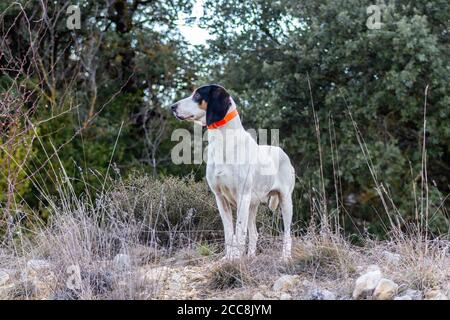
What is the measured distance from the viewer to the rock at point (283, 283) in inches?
172

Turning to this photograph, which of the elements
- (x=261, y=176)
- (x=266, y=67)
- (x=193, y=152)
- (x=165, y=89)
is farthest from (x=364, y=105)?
(x=261, y=176)

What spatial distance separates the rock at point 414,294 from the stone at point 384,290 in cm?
10

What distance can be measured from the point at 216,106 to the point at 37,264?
1697mm

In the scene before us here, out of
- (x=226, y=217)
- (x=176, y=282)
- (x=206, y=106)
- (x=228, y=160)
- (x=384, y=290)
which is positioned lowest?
(x=176, y=282)

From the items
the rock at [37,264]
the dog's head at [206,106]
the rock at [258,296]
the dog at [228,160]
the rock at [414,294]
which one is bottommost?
the rock at [258,296]

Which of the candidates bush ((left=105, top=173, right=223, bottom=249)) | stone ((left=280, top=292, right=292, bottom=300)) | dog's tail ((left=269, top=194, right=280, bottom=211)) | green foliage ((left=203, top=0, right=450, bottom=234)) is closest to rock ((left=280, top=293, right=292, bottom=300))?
stone ((left=280, top=292, right=292, bottom=300))

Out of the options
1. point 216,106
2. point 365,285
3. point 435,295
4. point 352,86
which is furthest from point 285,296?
point 352,86

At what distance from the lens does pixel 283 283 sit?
439 centimetres

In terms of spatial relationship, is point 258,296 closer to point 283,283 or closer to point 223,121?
point 283,283

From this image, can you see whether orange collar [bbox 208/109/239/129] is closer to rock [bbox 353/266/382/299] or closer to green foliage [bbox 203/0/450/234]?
rock [bbox 353/266/382/299]

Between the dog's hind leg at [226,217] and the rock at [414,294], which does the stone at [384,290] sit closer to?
the rock at [414,294]

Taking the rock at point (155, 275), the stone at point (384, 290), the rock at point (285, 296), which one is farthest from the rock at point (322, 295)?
the rock at point (155, 275)
